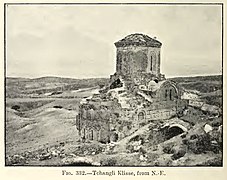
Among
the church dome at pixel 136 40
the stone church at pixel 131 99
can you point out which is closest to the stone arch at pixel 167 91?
the stone church at pixel 131 99

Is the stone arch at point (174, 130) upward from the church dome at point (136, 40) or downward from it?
downward

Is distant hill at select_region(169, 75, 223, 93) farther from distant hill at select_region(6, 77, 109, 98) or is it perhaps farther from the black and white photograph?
distant hill at select_region(6, 77, 109, 98)

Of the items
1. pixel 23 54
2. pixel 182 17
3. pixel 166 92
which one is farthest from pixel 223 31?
pixel 23 54

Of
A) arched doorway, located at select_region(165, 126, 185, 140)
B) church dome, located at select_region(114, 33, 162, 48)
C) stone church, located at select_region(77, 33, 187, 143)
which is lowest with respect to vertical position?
arched doorway, located at select_region(165, 126, 185, 140)

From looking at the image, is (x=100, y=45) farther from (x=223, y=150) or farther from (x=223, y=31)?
(x=223, y=150)

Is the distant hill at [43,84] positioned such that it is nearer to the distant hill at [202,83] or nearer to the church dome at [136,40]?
the church dome at [136,40]

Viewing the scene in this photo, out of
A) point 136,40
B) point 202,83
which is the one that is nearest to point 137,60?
point 136,40

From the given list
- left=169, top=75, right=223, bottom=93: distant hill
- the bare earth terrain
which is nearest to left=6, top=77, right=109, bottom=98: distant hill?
the bare earth terrain

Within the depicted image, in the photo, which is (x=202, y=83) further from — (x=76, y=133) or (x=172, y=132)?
(x=76, y=133)

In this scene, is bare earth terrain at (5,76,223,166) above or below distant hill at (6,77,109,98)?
below
